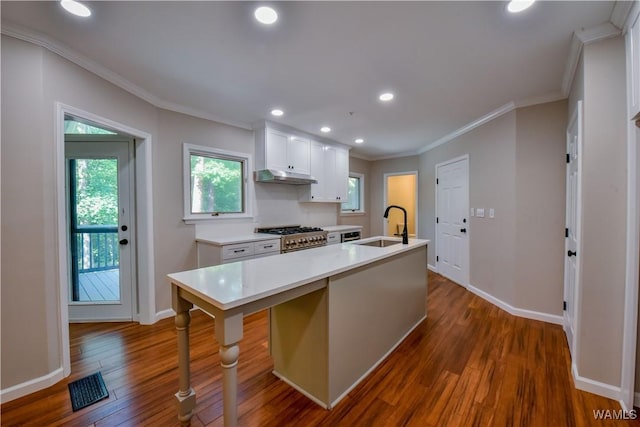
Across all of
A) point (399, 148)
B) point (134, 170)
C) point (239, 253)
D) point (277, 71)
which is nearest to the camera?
point (277, 71)

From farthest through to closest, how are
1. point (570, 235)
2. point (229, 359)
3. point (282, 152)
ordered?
point (282, 152), point (570, 235), point (229, 359)

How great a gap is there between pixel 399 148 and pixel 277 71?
12.0 feet

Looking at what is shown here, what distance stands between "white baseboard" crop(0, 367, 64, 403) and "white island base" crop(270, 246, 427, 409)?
1.58m

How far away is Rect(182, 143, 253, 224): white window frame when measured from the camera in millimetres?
3221

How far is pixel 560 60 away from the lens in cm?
217

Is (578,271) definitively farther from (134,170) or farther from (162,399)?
(134,170)

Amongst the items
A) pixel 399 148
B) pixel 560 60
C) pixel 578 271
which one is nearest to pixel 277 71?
pixel 560 60

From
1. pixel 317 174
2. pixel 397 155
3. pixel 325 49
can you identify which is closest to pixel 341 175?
pixel 317 174

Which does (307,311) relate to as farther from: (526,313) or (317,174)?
(317,174)

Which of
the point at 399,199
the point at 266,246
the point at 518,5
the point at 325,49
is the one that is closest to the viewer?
the point at 518,5

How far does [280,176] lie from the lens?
12.2 feet

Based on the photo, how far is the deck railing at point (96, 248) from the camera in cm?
293

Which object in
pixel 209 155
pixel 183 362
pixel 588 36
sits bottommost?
pixel 183 362

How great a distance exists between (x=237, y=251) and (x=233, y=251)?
5 cm
